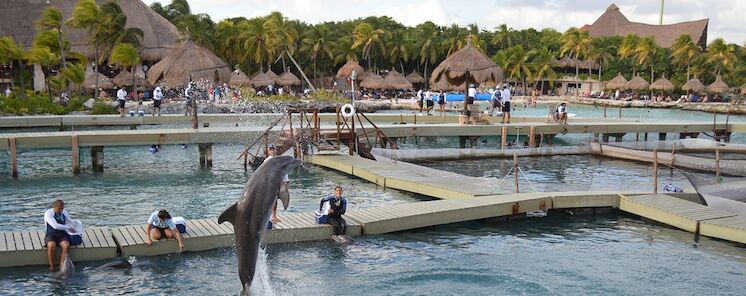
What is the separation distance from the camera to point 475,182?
18891mm

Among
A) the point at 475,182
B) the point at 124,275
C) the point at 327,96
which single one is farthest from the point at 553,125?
the point at 124,275

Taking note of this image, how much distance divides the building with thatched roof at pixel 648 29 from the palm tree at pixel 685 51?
996 centimetres

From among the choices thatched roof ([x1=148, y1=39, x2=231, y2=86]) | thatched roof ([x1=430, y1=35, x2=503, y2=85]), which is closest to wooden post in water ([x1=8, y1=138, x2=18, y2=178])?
thatched roof ([x1=148, y1=39, x2=231, y2=86])

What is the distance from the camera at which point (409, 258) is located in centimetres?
1326

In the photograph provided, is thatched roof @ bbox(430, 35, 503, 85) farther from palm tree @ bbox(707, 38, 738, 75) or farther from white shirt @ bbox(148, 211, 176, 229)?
palm tree @ bbox(707, 38, 738, 75)

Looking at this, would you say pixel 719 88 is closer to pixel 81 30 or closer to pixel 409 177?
pixel 409 177

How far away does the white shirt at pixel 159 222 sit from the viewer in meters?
12.7

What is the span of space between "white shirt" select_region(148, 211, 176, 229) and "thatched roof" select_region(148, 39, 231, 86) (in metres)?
15.1

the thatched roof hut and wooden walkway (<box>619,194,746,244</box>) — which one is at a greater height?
the thatched roof hut

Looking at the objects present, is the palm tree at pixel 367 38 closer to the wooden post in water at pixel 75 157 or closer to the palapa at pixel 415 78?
the palapa at pixel 415 78

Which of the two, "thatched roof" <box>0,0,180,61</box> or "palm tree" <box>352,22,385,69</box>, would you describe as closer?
"thatched roof" <box>0,0,180,61</box>

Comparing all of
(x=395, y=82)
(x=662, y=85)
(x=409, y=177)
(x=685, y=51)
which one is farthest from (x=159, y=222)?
(x=685, y=51)

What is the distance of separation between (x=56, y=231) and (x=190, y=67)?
15982mm

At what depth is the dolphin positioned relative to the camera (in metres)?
7.65
